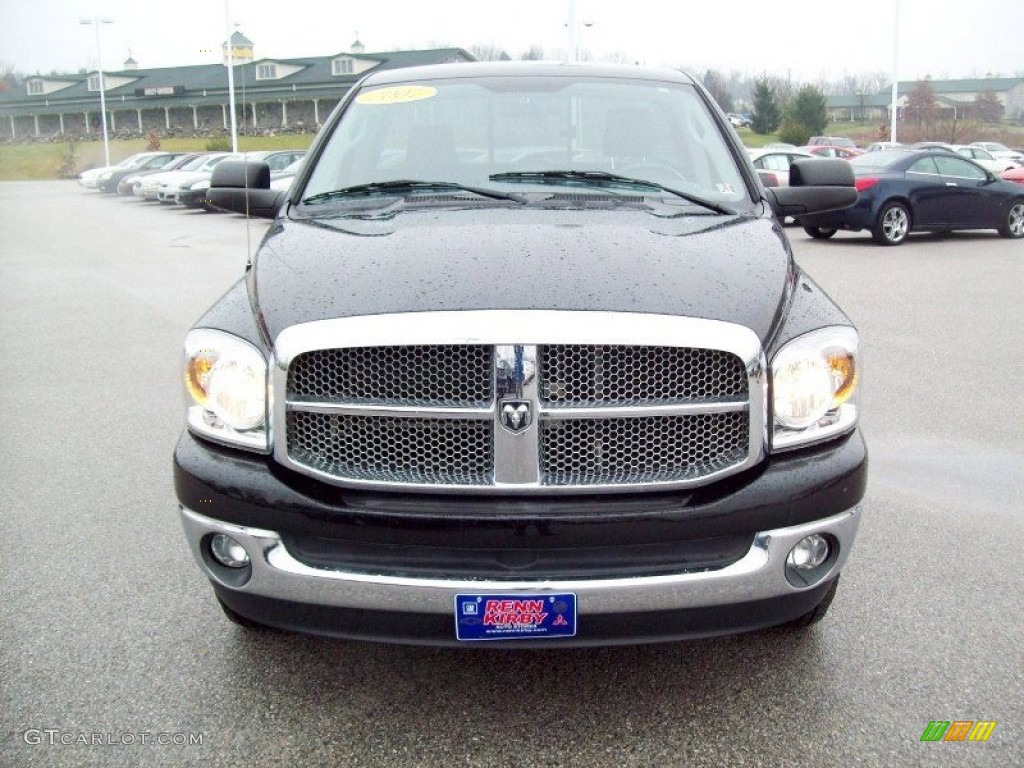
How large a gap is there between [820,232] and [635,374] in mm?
15738

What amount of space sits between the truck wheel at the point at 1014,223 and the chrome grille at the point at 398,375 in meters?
17.2

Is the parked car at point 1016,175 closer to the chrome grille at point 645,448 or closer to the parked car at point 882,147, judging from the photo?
the parked car at point 882,147

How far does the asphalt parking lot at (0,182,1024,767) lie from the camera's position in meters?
2.75

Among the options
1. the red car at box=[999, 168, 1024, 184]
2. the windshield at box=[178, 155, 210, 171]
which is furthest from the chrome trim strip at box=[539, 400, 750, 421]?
the windshield at box=[178, 155, 210, 171]

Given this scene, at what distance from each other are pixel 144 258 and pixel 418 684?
14601 millimetres

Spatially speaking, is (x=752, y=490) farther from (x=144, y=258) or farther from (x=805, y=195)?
(x=144, y=258)

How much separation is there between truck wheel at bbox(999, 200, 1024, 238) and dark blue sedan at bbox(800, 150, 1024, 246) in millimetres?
244

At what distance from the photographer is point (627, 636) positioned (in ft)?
8.54

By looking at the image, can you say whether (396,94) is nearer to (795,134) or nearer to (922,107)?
(795,134)

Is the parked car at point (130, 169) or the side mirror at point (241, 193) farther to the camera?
the parked car at point (130, 169)

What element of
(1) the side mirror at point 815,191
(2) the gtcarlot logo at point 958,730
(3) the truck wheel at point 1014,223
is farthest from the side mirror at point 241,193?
(3) the truck wheel at point 1014,223

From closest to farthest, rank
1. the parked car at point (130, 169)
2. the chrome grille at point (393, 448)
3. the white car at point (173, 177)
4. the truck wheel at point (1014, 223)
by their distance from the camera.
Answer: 1. the chrome grille at point (393, 448)
2. the truck wheel at point (1014, 223)
3. the white car at point (173, 177)
4. the parked car at point (130, 169)

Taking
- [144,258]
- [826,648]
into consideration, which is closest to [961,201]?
[144,258]

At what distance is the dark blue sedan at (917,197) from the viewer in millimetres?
15891
